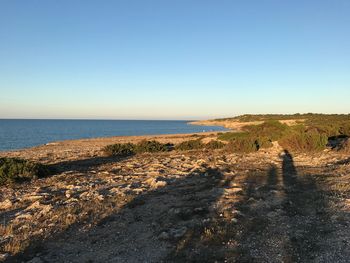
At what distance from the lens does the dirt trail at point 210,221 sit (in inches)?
284

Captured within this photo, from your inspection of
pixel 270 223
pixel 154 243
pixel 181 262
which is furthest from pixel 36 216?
pixel 270 223

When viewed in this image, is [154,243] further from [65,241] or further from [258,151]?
[258,151]

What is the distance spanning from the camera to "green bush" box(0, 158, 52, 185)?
14.8 metres

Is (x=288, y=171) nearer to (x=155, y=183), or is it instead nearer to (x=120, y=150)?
(x=155, y=183)

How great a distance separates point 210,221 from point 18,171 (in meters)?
9.95

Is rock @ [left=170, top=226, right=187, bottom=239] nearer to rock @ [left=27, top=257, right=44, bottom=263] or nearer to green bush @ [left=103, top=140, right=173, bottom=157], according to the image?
rock @ [left=27, top=257, right=44, bottom=263]

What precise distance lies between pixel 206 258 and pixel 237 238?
3.97ft

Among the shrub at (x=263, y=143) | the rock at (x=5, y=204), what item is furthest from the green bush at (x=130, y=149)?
the rock at (x=5, y=204)

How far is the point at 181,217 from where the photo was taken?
953 cm

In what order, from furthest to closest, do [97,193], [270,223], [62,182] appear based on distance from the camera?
[62,182] → [97,193] → [270,223]

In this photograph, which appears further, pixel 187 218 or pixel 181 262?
pixel 187 218

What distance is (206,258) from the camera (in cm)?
693

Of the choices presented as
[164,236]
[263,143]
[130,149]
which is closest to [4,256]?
[164,236]

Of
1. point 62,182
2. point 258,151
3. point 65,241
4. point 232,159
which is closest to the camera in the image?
point 65,241
